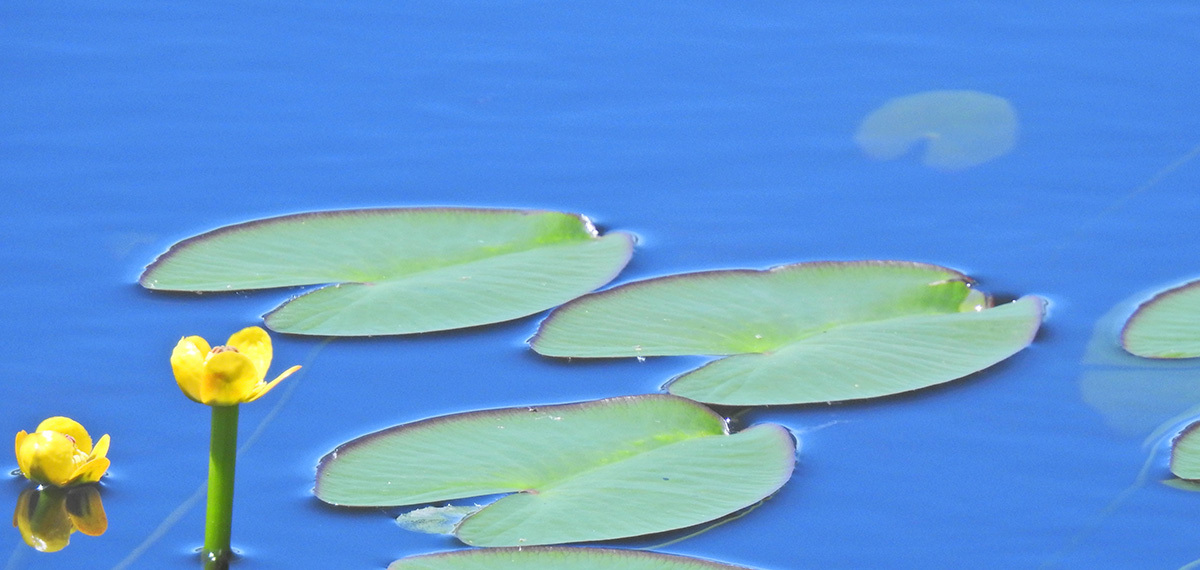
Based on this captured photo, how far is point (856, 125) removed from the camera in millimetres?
→ 2793

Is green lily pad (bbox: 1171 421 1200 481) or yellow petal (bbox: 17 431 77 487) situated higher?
green lily pad (bbox: 1171 421 1200 481)

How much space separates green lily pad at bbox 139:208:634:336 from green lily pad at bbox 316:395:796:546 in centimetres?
33

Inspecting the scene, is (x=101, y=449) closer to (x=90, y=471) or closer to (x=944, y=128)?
(x=90, y=471)

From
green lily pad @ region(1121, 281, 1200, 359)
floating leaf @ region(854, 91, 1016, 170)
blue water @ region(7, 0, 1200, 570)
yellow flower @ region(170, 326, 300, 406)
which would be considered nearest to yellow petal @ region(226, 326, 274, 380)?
yellow flower @ region(170, 326, 300, 406)

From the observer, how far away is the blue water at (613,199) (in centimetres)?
166

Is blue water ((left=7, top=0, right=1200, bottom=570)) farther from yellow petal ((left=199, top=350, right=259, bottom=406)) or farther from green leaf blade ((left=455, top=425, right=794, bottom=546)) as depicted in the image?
yellow petal ((left=199, top=350, right=259, bottom=406))

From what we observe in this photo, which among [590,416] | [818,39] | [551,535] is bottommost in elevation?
[551,535]

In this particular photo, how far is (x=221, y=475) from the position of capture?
1.37 meters

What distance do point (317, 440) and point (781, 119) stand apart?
142 centimetres

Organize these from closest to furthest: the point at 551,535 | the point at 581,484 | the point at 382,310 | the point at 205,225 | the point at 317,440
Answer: the point at 551,535, the point at 581,484, the point at 317,440, the point at 382,310, the point at 205,225

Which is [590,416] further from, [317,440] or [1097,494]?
[1097,494]

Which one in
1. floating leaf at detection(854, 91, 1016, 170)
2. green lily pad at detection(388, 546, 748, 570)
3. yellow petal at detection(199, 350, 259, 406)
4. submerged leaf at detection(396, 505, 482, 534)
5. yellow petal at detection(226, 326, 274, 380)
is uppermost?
floating leaf at detection(854, 91, 1016, 170)

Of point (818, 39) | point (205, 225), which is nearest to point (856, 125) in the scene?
point (818, 39)

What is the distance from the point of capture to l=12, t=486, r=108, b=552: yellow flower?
1.55 m
